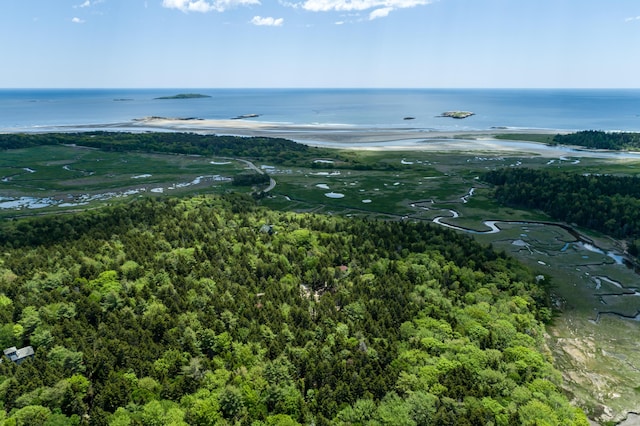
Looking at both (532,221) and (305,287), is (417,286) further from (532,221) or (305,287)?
(532,221)

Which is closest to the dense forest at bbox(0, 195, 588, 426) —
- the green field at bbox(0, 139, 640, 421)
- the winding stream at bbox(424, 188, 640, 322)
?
the green field at bbox(0, 139, 640, 421)

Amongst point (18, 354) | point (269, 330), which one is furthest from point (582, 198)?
point (18, 354)

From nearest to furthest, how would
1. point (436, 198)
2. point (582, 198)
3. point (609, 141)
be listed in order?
1. point (582, 198)
2. point (436, 198)
3. point (609, 141)

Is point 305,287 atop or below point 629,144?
below

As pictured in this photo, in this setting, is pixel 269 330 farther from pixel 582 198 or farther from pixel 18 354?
pixel 582 198

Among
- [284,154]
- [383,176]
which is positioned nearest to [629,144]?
[383,176]

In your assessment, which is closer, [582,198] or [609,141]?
[582,198]
